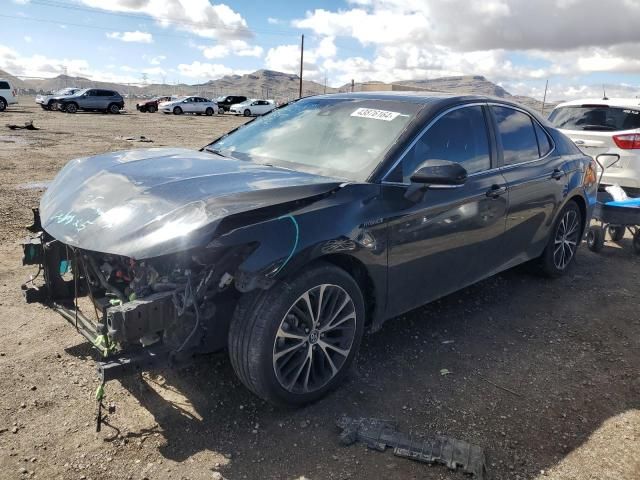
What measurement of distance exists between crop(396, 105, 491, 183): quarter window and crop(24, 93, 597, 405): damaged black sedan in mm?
13

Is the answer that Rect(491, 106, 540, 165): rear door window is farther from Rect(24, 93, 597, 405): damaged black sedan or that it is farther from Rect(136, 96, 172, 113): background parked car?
Rect(136, 96, 172, 113): background parked car

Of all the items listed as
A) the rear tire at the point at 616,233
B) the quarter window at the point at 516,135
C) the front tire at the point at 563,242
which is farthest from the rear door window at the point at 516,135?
the rear tire at the point at 616,233

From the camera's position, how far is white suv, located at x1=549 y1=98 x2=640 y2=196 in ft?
25.3

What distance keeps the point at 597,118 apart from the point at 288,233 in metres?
7.27

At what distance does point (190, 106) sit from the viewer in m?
41.2

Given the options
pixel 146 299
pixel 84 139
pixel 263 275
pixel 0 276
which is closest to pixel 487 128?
pixel 263 275

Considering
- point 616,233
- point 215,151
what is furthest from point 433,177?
point 616,233

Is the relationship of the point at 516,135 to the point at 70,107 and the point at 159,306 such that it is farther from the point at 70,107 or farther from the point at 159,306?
the point at 70,107

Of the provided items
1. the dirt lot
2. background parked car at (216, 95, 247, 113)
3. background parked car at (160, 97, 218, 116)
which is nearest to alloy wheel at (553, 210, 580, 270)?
the dirt lot

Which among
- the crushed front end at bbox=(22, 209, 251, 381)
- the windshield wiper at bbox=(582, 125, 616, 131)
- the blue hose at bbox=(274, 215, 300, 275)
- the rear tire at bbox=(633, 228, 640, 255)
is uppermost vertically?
the windshield wiper at bbox=(582, 125, 616, 131)

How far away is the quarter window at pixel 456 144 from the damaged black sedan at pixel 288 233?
0.01 m

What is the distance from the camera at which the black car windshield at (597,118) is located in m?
7.90

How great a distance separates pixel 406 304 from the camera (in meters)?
3.64

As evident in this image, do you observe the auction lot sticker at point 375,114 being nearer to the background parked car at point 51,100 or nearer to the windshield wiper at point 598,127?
the windshield wiper at point 598,127
